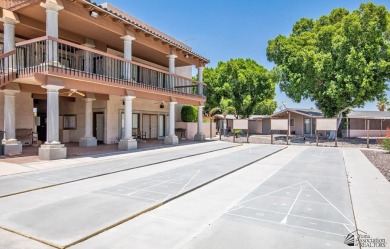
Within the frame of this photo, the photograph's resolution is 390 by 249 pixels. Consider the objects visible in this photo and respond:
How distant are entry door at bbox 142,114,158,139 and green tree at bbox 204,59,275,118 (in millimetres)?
17415

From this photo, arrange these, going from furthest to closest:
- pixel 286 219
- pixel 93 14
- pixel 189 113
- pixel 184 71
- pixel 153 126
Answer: pixel 184 71 → pixel 189 113 → pixel 153 126 → pixel 93 14 → pixel 286 219

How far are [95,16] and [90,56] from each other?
419 cm

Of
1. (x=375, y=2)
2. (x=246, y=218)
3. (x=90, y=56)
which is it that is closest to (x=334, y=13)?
(x=375, y=2)

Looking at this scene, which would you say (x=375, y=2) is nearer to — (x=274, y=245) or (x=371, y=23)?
(x=371, y=23)

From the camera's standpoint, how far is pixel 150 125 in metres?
22.6

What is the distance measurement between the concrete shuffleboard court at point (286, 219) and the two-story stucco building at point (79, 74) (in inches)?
358

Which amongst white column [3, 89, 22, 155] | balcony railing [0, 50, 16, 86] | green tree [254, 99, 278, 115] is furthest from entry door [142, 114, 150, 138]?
green tree [254, 99, 278, 115]

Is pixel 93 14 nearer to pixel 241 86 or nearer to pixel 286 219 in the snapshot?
pixel 286 219

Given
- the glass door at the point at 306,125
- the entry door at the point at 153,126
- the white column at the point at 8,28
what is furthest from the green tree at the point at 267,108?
the white column at the point at 8,28

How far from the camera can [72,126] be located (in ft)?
63.6

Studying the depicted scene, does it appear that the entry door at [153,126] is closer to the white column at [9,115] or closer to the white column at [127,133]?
the white column at [127,133]

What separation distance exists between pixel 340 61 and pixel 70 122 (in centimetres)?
2394

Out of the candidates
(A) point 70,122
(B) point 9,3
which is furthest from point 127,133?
(B) point 9,3

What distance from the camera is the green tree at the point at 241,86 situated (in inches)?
1516
